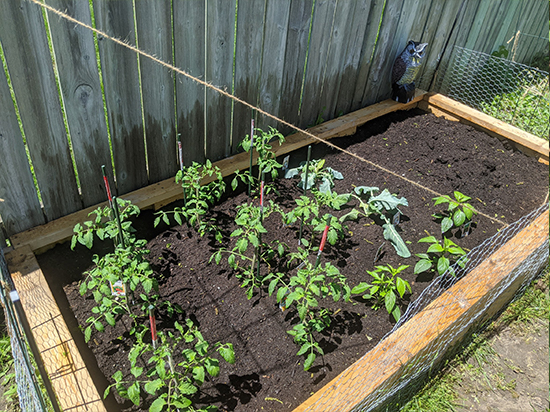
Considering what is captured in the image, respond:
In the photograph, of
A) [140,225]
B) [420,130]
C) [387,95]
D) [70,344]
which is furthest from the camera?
[387,95]

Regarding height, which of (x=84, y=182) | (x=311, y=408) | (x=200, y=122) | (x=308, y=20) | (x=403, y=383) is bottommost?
(x=403, y=383)

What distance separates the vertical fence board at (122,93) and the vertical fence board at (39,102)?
0.91 ft

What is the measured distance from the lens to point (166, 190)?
2912mm

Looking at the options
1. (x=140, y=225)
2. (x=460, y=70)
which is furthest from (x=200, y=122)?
(x=460, y=70)

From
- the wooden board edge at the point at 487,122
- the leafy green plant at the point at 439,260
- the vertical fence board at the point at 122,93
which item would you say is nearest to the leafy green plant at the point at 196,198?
the vertical fence board at the point at 122,93

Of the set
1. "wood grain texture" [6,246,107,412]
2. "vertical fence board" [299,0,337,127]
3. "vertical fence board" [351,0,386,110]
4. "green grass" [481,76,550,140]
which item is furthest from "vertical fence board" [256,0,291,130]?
"green grass" [481,76,550,140]

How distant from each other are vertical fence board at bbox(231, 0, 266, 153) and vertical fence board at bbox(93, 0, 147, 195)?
0.72m

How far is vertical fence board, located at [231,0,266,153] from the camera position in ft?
9.23

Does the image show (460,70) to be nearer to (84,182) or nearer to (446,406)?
(446,406)

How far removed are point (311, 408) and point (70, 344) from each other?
1.14 meters

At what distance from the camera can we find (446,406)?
237 cm

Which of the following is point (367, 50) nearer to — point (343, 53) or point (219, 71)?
point (343, 53)

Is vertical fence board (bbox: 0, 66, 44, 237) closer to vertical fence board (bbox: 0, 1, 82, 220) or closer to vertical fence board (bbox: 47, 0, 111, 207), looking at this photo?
vertical fence board (bbox: 0, 1, 82, 220)

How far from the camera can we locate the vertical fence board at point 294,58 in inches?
122
